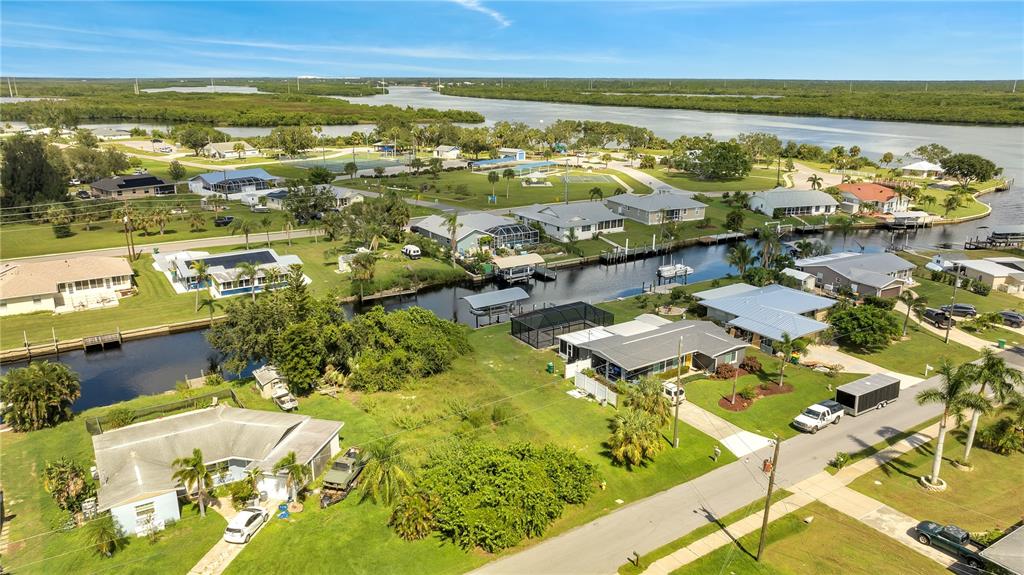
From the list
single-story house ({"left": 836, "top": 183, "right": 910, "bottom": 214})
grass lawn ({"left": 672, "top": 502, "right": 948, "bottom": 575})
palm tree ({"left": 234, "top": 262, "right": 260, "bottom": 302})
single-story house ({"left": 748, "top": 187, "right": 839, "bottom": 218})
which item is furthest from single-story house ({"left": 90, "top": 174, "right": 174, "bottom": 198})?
single-story house ({"left": 836, "top": 183, "right": 910, "bottom": 214})

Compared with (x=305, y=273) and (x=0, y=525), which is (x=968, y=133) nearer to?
(x=305, y=273)

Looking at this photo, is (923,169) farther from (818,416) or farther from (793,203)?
(818,416)

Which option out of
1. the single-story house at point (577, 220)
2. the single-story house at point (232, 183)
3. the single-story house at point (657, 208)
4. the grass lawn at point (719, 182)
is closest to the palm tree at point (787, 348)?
the single-story house at point (577, 220)

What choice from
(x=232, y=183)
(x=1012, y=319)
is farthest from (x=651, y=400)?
(x=232, y=183)

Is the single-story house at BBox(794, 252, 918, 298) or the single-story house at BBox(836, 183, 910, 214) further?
the single-story house at BBox(836, 183, 910, 214)

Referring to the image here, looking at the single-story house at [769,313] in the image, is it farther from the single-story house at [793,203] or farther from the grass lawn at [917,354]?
A: the single-story house at [793,203]

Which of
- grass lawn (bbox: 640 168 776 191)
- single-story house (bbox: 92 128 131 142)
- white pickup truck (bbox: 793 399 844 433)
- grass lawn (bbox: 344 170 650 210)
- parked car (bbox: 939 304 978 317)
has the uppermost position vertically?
single-story house (bbox: 92 128 131 142)

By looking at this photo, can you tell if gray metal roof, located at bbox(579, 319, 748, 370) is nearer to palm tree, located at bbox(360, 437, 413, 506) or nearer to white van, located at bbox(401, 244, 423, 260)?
palm tree, located at bbox(360, 437, 413, 506)
